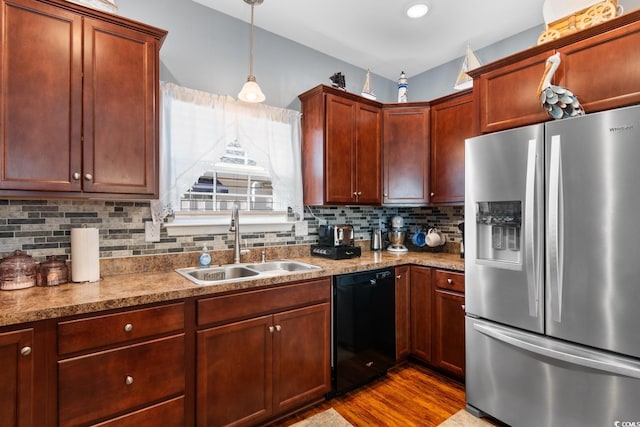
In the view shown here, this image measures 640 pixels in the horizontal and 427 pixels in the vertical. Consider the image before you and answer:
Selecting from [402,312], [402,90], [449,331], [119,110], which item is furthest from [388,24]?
[449,331]

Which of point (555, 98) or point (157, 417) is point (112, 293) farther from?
point (555, 98)

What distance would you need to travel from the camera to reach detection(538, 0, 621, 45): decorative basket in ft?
5.42

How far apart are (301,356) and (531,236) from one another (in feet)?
4.91

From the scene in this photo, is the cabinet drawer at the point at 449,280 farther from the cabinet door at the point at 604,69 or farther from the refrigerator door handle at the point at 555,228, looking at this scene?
the cabinet door at the point at 604,69

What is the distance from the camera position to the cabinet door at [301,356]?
193 centimetres

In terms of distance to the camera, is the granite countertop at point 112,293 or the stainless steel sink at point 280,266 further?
the stainless steel sink at point 280,266

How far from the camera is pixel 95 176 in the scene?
5.42ft

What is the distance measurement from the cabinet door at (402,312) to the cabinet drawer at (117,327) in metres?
1.66

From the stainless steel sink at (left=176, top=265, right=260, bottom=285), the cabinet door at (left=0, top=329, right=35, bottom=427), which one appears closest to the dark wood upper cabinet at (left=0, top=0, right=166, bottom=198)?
the stainless steel sink at (left=176, top=265, right=260, bottom=285)

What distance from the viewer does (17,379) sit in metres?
1.24

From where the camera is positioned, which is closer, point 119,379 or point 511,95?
point 119,379

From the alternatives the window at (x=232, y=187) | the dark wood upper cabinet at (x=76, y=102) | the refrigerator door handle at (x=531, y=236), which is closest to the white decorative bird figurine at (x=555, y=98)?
the refrigerator door handle at (x=531, y=236)

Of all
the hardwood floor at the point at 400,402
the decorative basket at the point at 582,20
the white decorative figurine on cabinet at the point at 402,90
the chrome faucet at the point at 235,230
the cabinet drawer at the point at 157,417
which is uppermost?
the white decorative figurine on cabinet at the point at 402,90

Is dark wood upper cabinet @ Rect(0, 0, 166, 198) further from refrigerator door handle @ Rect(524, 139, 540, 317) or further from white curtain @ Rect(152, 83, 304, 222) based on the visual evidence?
refrigerator door handle @ Rect(524, 139, 540, 317)
